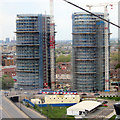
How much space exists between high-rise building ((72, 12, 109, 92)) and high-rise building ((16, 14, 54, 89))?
0.85 metres

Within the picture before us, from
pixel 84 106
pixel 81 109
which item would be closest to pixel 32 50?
pixel 84 106

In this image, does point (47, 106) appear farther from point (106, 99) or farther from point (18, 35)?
point (18, 35)

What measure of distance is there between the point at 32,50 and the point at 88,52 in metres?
1.51

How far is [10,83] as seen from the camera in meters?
8.16

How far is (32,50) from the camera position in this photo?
7512 mm

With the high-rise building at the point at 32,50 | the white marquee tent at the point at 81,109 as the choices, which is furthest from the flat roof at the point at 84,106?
the high-rise building at the point at 32,50

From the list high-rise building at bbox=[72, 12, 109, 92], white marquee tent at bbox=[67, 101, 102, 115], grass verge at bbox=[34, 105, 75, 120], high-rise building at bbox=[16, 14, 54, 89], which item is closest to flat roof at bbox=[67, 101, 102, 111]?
white marquee tent at bbox=[67, 101, 102, 115]

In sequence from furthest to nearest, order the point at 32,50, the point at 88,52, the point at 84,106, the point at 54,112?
the point at 32,50 < the point at 88,52 < the point at 84,106 < the point at 54,112

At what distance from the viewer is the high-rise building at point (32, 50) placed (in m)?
7.43

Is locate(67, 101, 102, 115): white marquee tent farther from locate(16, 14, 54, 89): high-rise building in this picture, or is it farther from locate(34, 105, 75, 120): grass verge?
locate(16, 14, 54, 89): high-rise building

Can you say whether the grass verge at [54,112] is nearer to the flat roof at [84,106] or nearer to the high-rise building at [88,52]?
the flat roof at [84,106]

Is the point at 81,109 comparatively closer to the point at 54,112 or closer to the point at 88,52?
the point at 54,112

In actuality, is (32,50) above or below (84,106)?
above

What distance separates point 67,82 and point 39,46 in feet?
6.02
